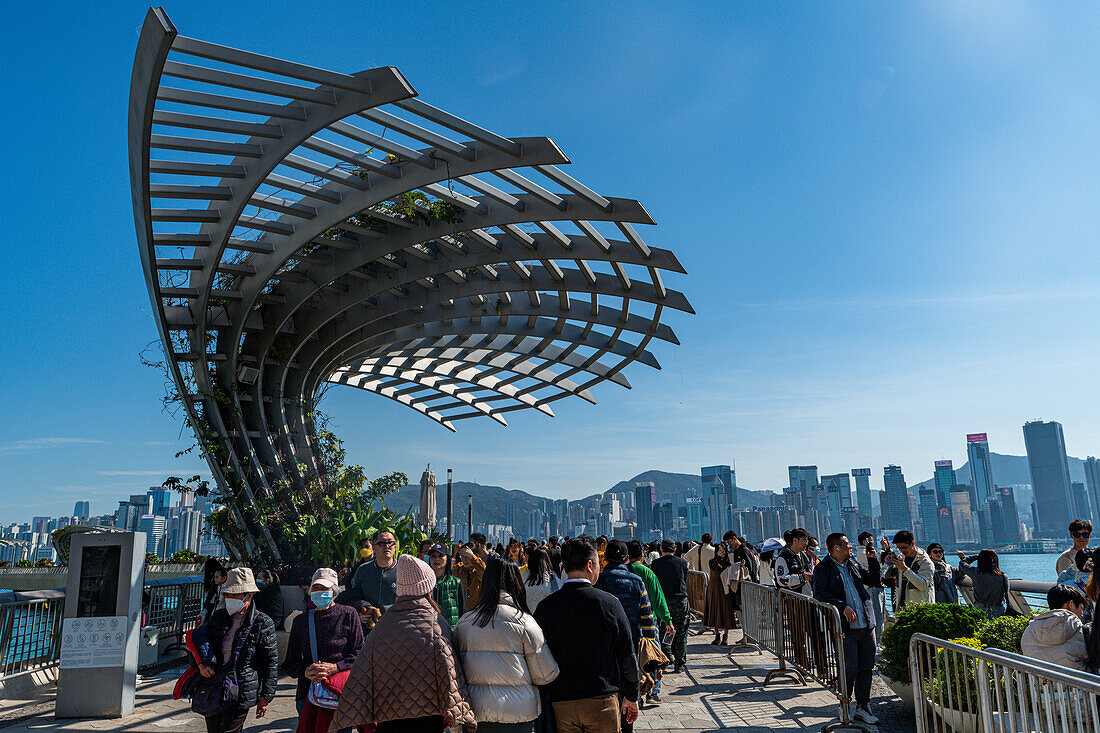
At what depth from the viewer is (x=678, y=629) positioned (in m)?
8.20

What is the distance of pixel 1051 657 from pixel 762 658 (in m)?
5.51

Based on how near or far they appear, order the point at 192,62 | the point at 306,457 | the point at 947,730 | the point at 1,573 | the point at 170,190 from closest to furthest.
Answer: the point at 947,730, the point at 192,62, the point at 170,190, the point at 306,457, the point at 1,573

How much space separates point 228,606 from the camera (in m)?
4.49

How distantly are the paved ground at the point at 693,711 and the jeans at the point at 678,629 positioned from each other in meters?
0.24

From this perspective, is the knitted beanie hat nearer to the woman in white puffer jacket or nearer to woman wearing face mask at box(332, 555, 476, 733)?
woman wearing face mask at box(332, 555, 476, 733)

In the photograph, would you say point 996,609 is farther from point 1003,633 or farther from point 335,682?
point 335,682

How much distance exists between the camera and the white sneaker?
19.4 ft

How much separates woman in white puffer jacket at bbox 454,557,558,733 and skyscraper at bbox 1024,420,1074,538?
541 feet

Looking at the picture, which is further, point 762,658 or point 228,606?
point 762,658

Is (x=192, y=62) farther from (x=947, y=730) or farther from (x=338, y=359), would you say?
(x=338, y=359)

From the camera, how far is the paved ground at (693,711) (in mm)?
6148

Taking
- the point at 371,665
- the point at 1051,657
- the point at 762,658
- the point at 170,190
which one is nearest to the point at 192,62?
the point at 170,190

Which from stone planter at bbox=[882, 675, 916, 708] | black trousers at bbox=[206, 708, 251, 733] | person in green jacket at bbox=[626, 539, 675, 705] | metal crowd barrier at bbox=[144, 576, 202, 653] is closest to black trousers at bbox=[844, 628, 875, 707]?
stone planter at bbox=[882, 675, 916, 708]

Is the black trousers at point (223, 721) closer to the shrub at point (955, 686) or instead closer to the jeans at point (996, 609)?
the shrub at point (955, 686)
